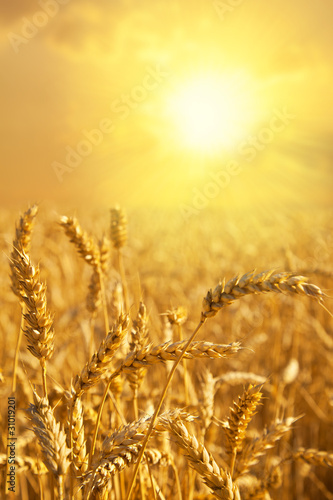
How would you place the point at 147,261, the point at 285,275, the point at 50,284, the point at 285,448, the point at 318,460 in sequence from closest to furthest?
the point at 285,275
the point at 318,460
the point at 285,448
the point at 50,284
the point at 147,261

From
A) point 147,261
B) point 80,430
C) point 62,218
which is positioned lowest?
point 80,430

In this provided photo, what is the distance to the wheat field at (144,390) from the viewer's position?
1037 mm

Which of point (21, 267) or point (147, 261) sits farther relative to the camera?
point (147, 261)

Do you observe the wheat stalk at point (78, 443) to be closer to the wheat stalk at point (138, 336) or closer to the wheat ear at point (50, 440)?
the wheat ear at point (50, 440)

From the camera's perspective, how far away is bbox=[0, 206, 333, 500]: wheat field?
1037 mm

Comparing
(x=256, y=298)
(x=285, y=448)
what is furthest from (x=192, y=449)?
(x=256, y=298)

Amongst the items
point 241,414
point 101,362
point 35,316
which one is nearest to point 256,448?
point 241,414

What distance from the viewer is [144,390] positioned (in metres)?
2.16

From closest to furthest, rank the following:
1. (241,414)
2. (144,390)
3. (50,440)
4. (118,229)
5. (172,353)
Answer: (50,440)
(172,353)
(241,414)
(118,229)
(144,390)

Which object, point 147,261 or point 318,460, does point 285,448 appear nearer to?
point 318,460

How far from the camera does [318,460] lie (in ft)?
5.13

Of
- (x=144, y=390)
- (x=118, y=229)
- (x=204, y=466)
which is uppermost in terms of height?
(x=118, y=229)

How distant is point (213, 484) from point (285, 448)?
2144 mm

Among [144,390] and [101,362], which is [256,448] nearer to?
[101,362]
